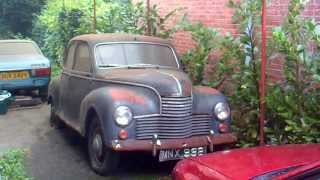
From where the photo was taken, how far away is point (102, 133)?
6551mm

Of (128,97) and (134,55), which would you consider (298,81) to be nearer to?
(128,97)

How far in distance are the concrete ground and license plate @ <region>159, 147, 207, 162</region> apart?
1.54 ft

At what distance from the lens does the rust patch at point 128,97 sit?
254 inches

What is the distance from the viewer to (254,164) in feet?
12.0

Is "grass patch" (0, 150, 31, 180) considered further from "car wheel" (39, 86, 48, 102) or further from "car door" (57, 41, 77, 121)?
"car wheel" (39, 86, 48, 102)

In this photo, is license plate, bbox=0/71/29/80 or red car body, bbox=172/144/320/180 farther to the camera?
license plate, bbox=0/71/29/80

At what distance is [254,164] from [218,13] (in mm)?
6458

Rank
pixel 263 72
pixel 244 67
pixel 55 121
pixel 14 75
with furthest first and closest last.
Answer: pixel 14 75 → pixel 55 121 → pixel 244 67 → pixel 263 72

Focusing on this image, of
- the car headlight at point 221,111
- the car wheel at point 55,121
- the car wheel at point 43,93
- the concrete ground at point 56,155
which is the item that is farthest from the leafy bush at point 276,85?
the car wheel at point 43,93

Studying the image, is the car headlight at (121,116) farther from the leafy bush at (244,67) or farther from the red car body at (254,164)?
the red car body at (254,164)

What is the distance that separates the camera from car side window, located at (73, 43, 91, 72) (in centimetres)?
787

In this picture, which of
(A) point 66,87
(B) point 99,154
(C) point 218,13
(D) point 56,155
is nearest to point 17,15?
(C) point 218,13

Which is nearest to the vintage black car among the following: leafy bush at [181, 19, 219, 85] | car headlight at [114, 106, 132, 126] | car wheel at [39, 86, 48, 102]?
car headlight at [114, 106, 132, 126]

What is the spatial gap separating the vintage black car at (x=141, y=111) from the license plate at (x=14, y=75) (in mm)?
4299
